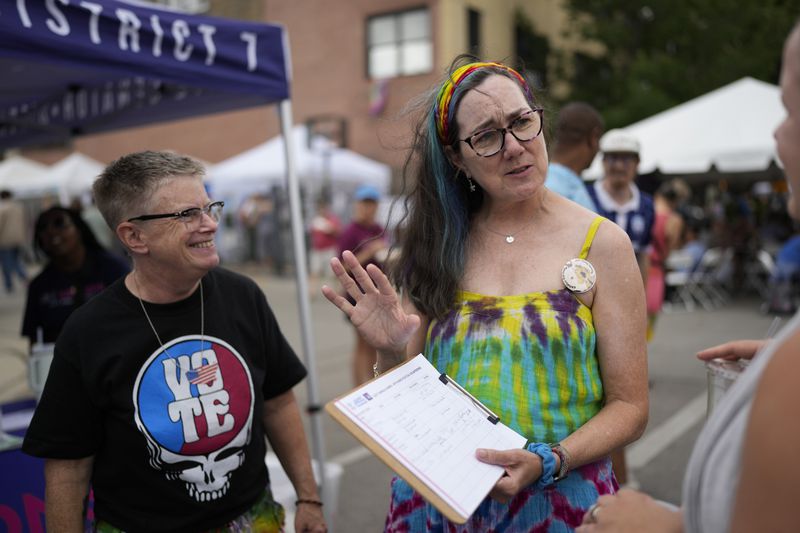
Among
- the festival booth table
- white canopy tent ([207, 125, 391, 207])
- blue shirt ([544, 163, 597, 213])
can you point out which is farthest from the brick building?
blue shirt ([544, 163, 597, 213])

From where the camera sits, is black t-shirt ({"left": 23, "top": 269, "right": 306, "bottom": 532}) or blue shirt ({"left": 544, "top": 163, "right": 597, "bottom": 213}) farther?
blue shirt ({"left": 544, "top": 163, "right": 597, "bottom": 213})

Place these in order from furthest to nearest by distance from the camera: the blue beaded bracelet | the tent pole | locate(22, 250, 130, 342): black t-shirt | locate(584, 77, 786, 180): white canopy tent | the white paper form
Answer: locate(584, 77, 786, 180): white canopy tent → locate(22, 250, 130, 342): black t-shirt → the tent pole → the blue beaded bracelet → the white paper form

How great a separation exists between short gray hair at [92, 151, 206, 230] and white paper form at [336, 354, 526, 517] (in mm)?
914

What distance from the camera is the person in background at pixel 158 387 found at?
1.74m

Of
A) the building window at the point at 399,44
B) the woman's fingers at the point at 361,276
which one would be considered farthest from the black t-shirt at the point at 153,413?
the building window at the point at 399,44

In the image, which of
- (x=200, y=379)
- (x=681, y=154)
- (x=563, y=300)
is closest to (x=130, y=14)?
(x=200, y=379)

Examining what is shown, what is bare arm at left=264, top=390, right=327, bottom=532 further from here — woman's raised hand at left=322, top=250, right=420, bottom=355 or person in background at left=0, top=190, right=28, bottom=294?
person in background at left=0, top=190, right=28, bottom=294

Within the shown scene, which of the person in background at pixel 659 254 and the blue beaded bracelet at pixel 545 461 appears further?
the person in background at pixel 659 254

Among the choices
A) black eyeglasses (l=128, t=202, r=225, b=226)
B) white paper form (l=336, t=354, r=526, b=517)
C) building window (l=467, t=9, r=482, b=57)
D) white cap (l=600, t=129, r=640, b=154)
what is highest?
building window (l=467, t=9, r=482, b=57)

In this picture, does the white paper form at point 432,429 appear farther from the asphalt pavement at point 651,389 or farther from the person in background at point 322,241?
the person in background at point 322,241

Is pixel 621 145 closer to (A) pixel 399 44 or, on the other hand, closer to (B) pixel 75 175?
(B) pixel 75 175

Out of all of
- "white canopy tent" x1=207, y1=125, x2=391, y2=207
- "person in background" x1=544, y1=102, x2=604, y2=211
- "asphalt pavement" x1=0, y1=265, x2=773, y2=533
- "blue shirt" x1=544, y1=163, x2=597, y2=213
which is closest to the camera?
"blue shirt" x1=544, y1=163, x2=597, y2=213

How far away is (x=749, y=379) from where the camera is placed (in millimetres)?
860

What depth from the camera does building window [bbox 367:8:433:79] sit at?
19.1 m
